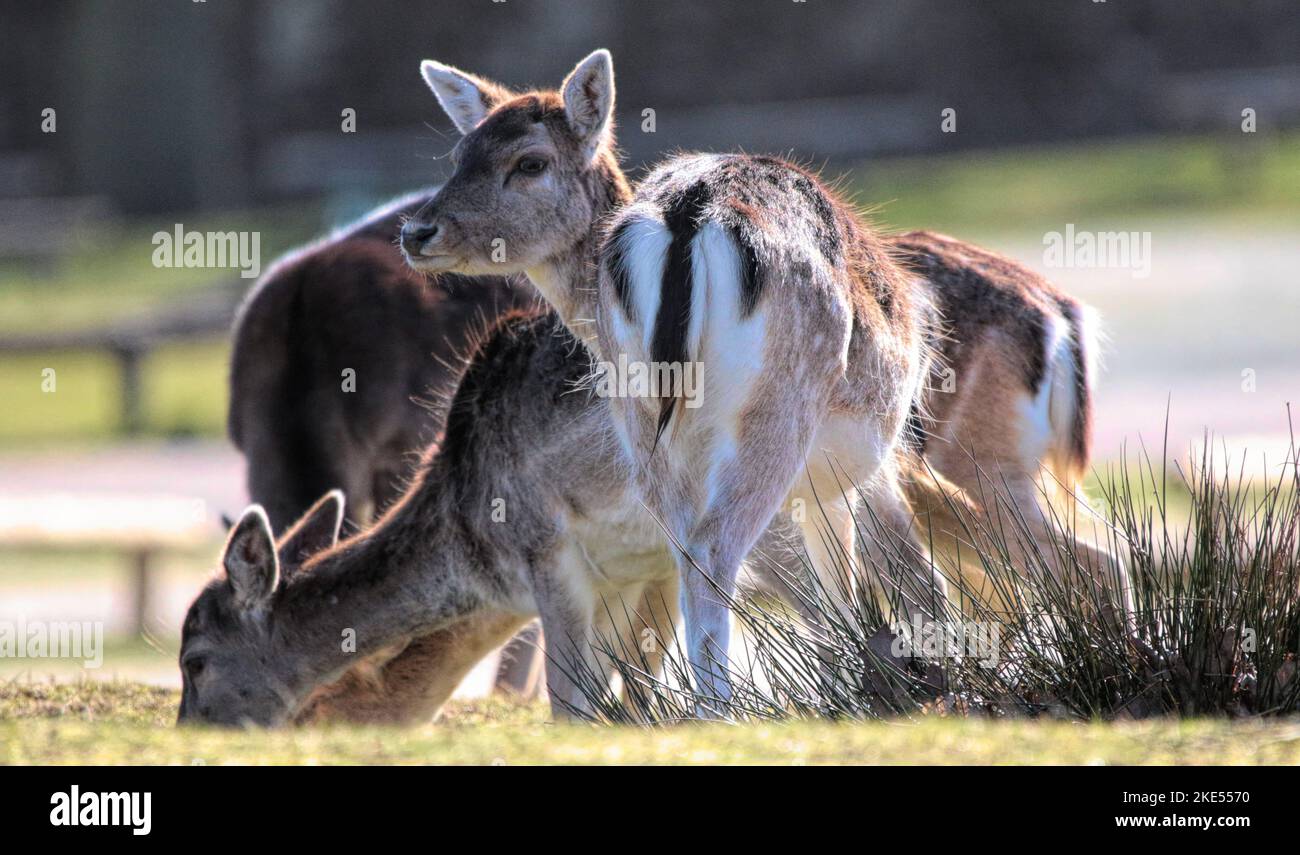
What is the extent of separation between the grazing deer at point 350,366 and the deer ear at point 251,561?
2127mm

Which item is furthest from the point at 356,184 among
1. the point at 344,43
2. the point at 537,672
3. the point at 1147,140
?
the point at 537,672

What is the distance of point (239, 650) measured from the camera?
6809 millimetres

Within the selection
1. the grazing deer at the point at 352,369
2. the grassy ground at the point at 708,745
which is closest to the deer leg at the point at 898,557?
the grassy ground at the point at 708,745

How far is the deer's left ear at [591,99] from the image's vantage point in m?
6.56

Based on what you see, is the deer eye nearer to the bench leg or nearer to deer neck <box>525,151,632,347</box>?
deer neck <box>525,151,632,347</box>

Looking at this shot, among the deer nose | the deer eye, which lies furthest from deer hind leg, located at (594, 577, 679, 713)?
the deer eye

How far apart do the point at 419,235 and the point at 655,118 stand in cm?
1805

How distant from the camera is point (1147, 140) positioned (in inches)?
1097

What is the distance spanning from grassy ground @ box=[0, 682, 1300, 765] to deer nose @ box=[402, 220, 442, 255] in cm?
232

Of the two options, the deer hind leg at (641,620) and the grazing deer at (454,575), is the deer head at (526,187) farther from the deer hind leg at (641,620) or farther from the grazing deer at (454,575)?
the deer hind leg at (641,620)

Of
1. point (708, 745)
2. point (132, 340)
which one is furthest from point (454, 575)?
point (132, 340)

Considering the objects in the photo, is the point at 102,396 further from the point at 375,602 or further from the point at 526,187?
the point at 526,187
